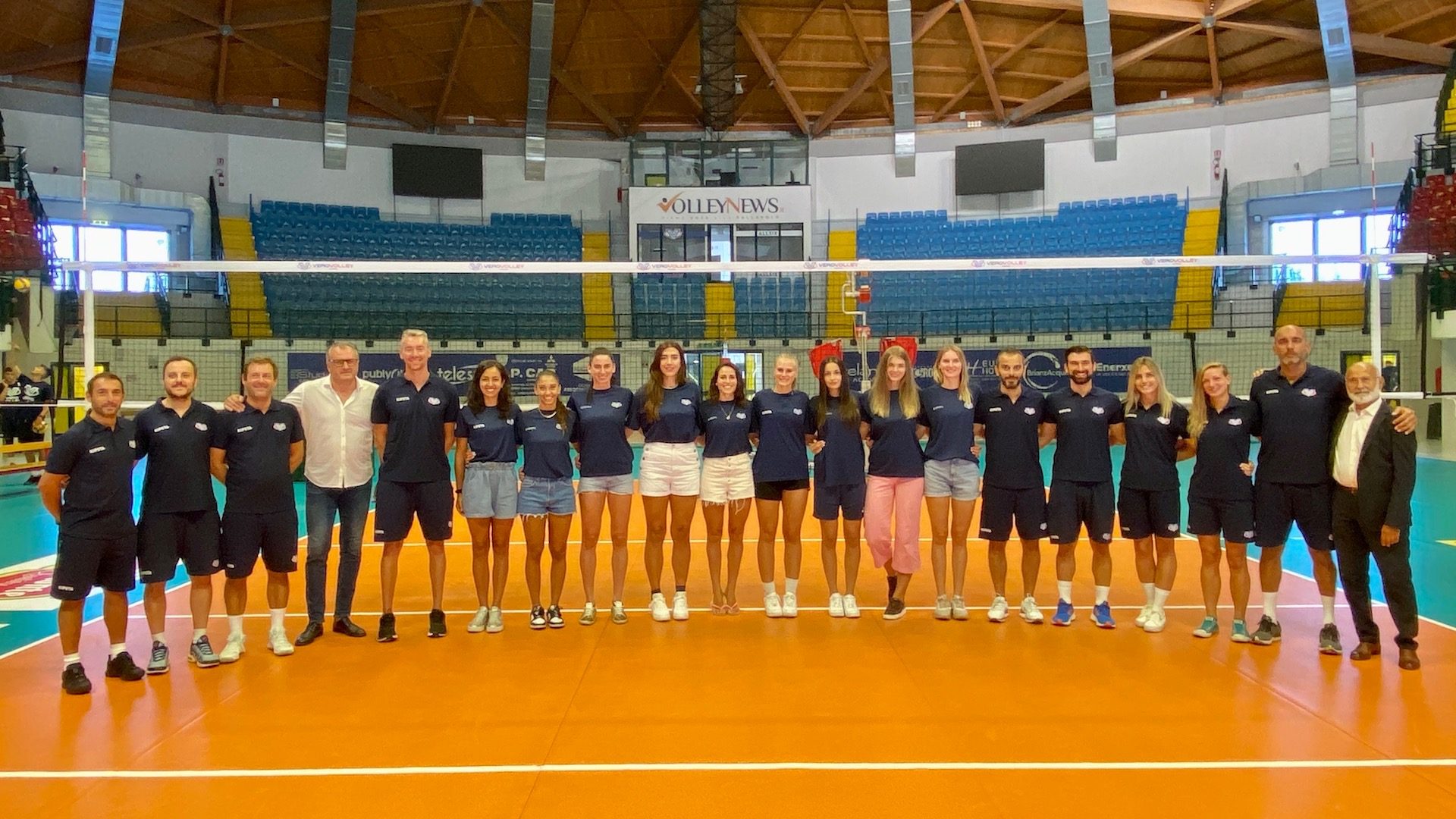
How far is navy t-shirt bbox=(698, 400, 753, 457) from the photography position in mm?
6137

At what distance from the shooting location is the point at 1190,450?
18.8 ft

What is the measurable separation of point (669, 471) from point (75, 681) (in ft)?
11.3

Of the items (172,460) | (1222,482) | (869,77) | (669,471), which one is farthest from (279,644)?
(869,77)

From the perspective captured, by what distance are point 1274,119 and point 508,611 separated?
1009 inches

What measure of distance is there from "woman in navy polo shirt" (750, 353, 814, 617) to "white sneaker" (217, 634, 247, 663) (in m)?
3.23

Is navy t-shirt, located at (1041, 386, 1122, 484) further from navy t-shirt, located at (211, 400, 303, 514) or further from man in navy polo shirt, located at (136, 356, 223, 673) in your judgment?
man in navy polo shirt, located at (136, 356, 223, 673)

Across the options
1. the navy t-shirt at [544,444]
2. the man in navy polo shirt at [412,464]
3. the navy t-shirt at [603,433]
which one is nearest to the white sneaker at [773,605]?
the navy t-shirt at [603,433]

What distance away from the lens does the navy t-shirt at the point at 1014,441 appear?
592cm

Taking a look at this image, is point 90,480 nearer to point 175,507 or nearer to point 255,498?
point 175,507

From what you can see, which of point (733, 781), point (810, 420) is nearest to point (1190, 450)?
point (810, 420)

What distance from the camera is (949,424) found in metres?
6.05

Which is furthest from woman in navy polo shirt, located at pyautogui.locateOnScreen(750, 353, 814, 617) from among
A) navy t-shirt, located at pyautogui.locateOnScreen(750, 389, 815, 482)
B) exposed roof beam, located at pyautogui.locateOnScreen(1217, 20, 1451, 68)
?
exposed roof beam, located at pyautogui.locateOnScreen(1217, 20, 1451, 68)

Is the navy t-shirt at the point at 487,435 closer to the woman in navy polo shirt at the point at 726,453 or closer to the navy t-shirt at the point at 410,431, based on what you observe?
the navy t-shirt at the point at 410,431

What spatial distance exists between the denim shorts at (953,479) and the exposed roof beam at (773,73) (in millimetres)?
19739
